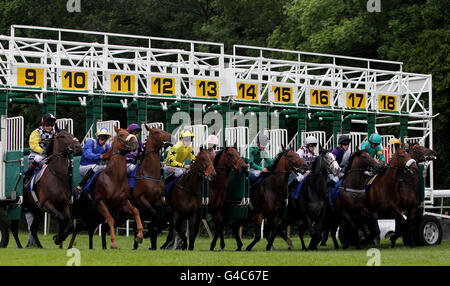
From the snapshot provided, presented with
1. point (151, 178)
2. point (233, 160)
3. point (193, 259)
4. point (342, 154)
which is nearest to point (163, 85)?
point (233, 160)

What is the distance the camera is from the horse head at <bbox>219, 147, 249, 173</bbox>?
17312 millimetres

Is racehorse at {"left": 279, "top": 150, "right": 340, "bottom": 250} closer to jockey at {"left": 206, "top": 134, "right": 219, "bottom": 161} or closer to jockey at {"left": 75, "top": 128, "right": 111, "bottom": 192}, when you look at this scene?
jockey at {"left": 206, "top": 134, "right": 219, "bottom": 161}

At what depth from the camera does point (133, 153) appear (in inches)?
691

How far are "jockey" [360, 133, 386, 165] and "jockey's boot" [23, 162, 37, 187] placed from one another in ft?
22.4

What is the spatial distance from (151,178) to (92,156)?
112 centimetres

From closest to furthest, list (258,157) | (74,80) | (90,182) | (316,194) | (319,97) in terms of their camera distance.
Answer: (90,182), (316,194), (74,80), (258,157), (319,97)

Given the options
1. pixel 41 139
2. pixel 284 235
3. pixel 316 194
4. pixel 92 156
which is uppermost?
pixel 41 139

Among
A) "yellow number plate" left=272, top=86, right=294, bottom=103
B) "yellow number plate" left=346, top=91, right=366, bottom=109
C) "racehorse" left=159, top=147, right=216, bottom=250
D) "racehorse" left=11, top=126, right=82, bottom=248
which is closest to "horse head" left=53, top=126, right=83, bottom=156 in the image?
"racehorse" left=11, top=126, right=82, bottom=248

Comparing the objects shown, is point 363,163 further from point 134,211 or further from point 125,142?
point 125,142

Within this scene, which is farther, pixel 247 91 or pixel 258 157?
pixel 247 91

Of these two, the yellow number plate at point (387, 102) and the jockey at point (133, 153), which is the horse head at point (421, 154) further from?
the jockey at point (133, 153)
